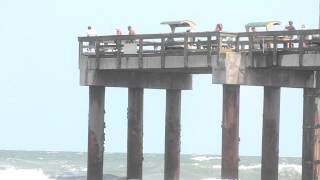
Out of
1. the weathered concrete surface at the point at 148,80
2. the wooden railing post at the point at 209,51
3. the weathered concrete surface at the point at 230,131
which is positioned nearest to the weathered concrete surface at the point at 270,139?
the weathered concrete surface at the point at 230,131

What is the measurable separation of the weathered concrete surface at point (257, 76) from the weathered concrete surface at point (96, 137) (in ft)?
19.3

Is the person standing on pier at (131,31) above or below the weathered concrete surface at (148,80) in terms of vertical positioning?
above

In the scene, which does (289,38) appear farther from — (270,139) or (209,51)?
(270,139)

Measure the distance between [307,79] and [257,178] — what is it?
3851 cm

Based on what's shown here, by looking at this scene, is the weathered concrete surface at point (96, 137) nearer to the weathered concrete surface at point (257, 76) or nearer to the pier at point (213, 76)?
the pier at point (213, 76)

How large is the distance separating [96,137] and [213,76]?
20.4 feet

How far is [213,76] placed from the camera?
32.8 metres

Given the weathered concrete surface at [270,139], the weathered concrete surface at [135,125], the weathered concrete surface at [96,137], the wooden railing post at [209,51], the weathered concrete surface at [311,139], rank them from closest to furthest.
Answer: the wooden railing post at [209,51] < the weathered concrete surface at [311,139] < the weathered concrete surface at [270,139] < the weathered concrete surface at [96,137] < the weathered concrete surface at [135,125]

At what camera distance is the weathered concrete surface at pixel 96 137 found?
37.4 meters

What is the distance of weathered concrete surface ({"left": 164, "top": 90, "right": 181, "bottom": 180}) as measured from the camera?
38656 millimetres

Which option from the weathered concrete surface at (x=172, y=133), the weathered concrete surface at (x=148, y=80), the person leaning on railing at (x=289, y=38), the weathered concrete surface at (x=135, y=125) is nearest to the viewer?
the person leaning on railing at (x=289, y=38)

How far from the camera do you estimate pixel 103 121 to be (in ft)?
123

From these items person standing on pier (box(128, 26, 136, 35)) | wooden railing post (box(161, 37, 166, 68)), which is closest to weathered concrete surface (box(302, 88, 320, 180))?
wooden railing post (box(161, 37, 166, 68))

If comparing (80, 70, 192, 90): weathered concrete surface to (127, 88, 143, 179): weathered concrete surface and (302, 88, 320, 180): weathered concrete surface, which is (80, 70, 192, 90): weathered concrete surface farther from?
(302, 88, 320, 180): weathered concrete surface
